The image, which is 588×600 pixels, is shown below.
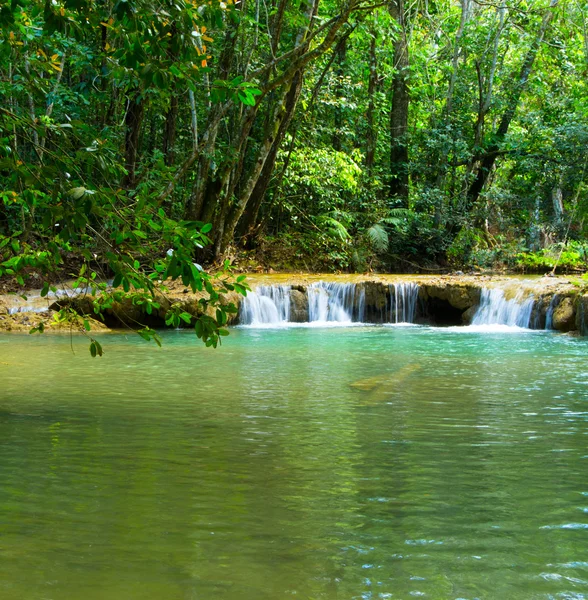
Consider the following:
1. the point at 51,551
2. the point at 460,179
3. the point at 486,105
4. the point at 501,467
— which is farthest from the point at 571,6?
the point at 51,551

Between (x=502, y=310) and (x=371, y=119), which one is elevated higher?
(x=371, y=119)

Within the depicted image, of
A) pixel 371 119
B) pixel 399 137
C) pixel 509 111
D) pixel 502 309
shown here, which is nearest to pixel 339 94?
pixel 371 119

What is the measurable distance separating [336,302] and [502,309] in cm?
365

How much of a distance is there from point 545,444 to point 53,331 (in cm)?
1034

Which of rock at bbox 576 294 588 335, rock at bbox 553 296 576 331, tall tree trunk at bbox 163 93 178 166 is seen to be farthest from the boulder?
tall tree trunk at bbox 163 93 178 166

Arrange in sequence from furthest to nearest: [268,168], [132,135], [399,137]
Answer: [399,137] < [268,168] < [132,135]

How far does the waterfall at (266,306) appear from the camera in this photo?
1698cm

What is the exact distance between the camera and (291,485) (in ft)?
15.1

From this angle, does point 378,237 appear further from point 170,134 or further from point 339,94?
point 170,134

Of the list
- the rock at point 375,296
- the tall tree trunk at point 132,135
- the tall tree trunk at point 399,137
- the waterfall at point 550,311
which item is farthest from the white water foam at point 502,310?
the tall tree trunk at point 399,137

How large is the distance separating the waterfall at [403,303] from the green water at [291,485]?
860 centimetres

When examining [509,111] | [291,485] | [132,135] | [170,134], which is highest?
[509,111]

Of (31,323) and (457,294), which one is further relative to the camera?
(457,294)

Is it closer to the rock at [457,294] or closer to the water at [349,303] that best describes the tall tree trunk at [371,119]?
the water at [349,303]
